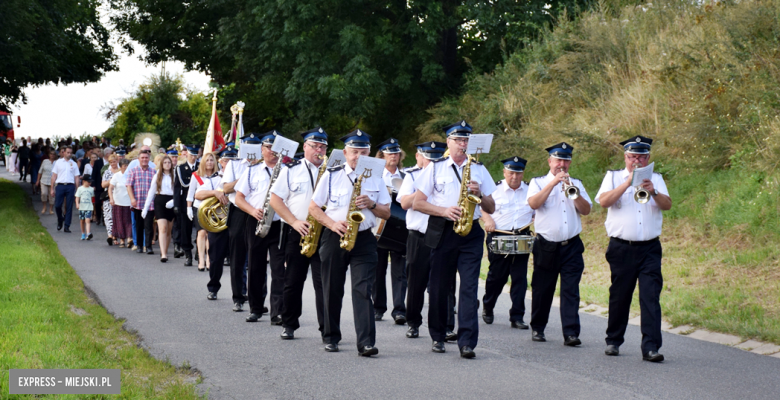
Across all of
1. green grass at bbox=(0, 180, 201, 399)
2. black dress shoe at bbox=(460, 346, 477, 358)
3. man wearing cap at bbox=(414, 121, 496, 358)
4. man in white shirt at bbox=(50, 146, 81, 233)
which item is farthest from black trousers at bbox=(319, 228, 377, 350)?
man in white shirt at bbox=(50, 146, 81, 233)

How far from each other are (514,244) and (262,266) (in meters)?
2.89

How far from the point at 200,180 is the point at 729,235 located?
810 centimetres

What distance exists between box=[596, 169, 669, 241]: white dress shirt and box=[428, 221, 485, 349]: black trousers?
51.1 inches

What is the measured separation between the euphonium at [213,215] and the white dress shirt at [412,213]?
374 centimetres

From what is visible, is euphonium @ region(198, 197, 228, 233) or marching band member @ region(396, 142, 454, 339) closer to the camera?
marching band member @ region(396, 142, 454, 339)

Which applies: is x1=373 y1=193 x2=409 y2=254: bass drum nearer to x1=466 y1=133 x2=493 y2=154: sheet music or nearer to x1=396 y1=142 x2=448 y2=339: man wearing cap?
x1=396 y1=142 x2=448 y2=339: man wearing cap

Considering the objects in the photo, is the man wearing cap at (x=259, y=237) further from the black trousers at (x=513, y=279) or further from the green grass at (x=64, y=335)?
the black trousers at (x=513, y=279)

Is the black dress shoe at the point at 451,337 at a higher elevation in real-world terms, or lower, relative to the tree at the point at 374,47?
lower

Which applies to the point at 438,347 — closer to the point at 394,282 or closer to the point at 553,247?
the point at 553,247

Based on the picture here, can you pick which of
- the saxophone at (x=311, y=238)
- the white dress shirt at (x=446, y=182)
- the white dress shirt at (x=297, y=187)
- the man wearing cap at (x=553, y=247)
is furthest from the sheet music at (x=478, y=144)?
the white dress shirt at (x=297, y=187)

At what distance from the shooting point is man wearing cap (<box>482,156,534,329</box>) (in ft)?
35.8

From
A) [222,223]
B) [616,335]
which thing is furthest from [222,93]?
[616,335]

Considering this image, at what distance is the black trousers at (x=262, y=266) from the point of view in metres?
10.3

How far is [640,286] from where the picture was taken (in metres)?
8.79
